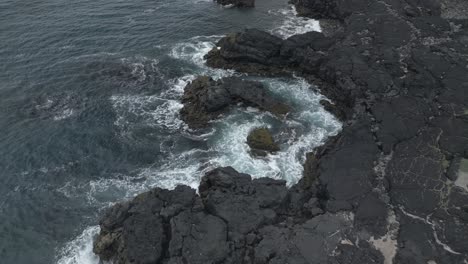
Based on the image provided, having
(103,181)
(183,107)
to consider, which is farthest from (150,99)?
(103,181)

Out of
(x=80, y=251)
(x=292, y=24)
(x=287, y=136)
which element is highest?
(x=292, y=24)

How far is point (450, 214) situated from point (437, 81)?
2503 cm

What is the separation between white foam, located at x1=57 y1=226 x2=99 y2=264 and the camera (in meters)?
49.9

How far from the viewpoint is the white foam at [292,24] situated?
86.7 metres

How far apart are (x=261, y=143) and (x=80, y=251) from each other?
89.0ft

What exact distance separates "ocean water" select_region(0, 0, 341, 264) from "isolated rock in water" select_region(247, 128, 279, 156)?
52.9 inches

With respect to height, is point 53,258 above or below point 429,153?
below

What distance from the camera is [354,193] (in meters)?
50.7

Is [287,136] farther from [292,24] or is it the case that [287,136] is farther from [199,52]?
[292,24]

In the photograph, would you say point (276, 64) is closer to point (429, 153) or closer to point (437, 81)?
point (437, 81)

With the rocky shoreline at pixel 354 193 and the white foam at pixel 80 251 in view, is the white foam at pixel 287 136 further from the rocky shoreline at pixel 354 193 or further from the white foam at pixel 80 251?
the white foam at pixel 80 251

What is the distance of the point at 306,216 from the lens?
5012 centimetres

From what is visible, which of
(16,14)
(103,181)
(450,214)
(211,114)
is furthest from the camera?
(16,14)

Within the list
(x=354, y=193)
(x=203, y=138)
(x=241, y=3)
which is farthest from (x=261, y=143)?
(x=241, y=3)
